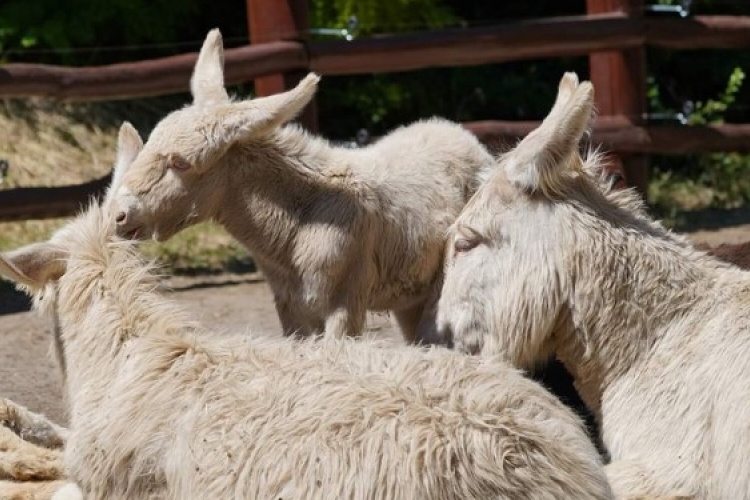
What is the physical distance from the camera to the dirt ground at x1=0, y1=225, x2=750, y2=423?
727 centimetres

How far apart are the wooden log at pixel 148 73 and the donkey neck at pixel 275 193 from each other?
359 cm

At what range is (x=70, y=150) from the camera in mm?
12648

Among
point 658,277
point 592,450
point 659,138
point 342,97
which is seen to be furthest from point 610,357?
point 342,97

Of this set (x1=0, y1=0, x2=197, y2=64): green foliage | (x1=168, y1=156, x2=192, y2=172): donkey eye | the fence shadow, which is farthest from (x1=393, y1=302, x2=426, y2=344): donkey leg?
(x1=0, y1=0, x2=197, y2=64): green foliage

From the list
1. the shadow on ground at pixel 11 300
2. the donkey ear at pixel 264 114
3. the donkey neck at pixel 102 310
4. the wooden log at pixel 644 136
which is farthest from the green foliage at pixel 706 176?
the donkey neck at pixel 102 310

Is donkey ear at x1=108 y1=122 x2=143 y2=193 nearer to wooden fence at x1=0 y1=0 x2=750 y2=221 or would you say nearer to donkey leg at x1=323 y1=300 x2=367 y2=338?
donkey leg at x1=323 y1=300 x2=367 y2=338

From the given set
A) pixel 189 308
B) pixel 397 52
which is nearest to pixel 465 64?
pixel 397 52

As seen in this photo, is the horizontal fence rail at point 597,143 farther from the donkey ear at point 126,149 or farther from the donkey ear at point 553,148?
the donkey ear at point 553,148

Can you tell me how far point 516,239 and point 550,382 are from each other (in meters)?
1.73

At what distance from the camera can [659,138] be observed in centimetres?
1112

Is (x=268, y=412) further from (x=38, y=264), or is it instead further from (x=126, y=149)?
(x=126, y=149)

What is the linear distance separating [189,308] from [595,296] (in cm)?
307

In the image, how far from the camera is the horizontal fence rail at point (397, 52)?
9680 millimetres

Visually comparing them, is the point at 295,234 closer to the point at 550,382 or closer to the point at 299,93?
the point at 299,93
